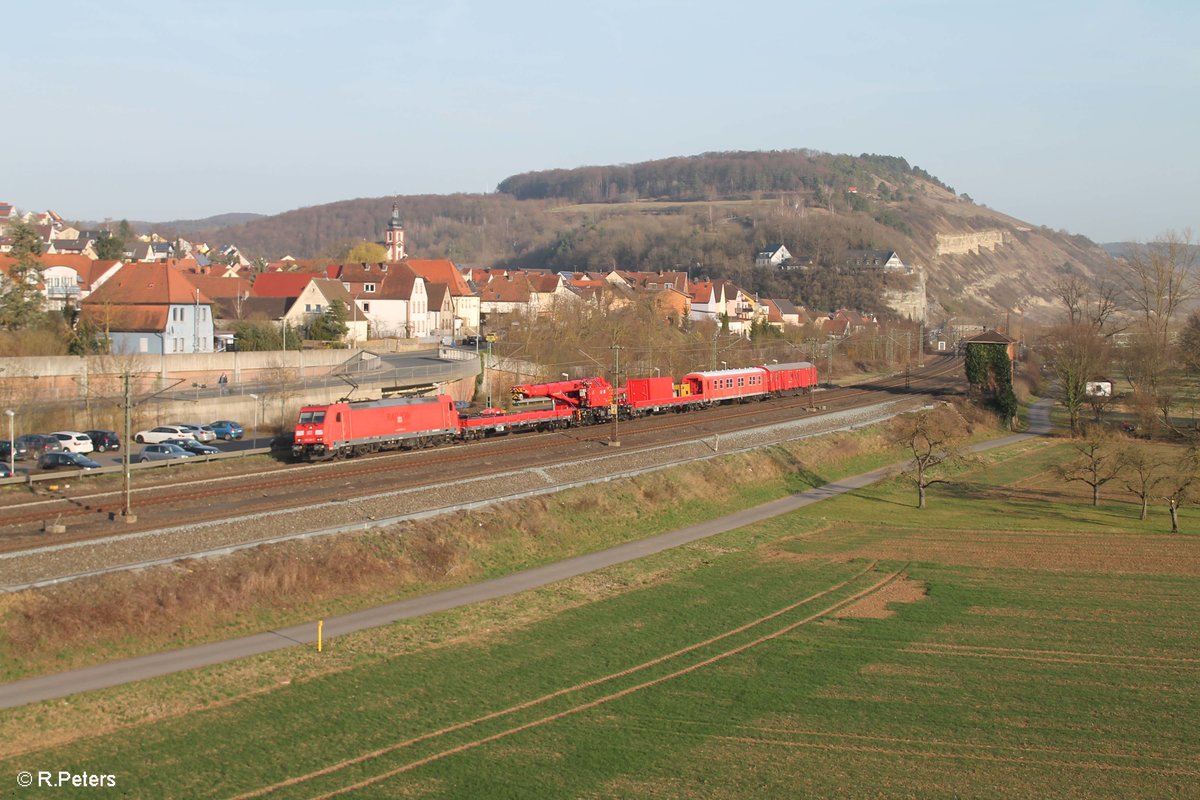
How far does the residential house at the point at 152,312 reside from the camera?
65125 millimetres

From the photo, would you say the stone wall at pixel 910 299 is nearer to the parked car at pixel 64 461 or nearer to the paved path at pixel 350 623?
the paved path at pixel 350 623

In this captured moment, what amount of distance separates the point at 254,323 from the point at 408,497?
40.5 metres

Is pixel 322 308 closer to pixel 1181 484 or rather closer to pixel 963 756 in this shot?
pixel 1181 484

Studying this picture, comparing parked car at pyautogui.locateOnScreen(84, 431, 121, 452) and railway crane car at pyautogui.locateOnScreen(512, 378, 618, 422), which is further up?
railway crane car at pyautogui.locateOnScreen(512, 378, 618, 422)

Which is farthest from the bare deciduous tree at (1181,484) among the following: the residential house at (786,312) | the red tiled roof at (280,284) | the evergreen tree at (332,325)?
the residential house at (786,312)

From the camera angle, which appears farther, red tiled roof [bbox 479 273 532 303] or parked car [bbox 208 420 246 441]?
red tiled roof [bbox 479 273 532 303]

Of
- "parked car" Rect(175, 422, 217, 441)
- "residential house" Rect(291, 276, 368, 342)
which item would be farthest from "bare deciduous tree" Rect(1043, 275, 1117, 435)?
"parked car" Rect(175, 422, 217, 441)

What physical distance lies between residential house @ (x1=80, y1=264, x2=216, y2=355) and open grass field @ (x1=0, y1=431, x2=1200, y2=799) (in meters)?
43.5

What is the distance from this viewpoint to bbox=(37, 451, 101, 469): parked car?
131 feet

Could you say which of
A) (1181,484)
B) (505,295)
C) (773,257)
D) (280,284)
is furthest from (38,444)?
(773,257)

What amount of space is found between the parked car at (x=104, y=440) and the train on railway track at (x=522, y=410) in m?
8.81

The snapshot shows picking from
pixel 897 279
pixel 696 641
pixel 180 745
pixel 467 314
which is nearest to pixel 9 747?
pixel 180 745

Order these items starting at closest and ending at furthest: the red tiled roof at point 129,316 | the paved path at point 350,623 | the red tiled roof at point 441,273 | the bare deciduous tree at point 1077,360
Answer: the paved path at point 350,623 < the red tiled roof at point 129,316 < the bare deciduous tree at point 1077,360 < the red tiled roof at point 441,273

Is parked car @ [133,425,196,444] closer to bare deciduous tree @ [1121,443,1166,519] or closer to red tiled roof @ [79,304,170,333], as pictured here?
red tiled roof @ [79,304,170,333]
